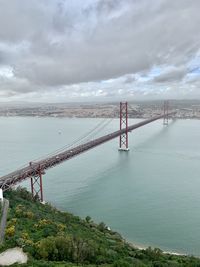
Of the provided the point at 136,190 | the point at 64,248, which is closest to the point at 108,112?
the point at 136,190

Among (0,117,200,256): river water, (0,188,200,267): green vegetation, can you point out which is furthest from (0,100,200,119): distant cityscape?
(0,188,200,267): green vegetation

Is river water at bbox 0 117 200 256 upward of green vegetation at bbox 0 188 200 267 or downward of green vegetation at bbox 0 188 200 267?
downward

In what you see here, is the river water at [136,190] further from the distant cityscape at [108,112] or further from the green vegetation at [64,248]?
the distant cityscape at [108,112]

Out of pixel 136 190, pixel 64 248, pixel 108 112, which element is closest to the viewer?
pixel 64 248

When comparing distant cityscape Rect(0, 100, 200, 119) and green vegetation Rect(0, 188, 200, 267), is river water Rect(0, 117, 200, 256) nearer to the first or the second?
green vegetation Rect(0, 188, 200, 267)

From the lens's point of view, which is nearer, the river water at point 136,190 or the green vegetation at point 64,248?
the green vegetation at point 64,248

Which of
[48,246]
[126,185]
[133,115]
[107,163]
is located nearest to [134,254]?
[48,246]

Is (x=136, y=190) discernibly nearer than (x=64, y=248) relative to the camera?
No

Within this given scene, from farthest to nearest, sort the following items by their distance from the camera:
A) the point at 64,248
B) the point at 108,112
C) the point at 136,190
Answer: the point at 108,112 → the point at 136,190 → the point at 64,248

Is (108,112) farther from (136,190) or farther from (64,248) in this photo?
(64,248)

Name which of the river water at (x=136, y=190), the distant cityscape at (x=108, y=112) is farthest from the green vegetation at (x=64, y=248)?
the distant cityscape at (x=108, y=112)
